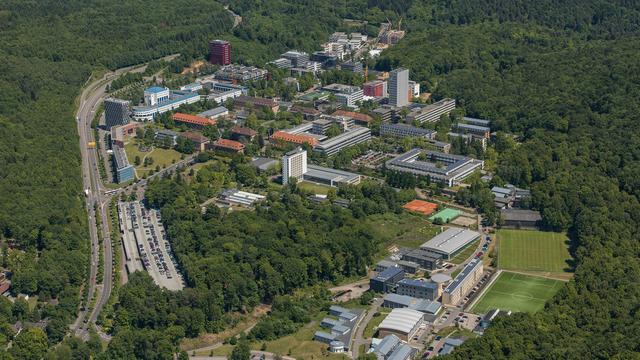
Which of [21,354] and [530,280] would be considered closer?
[21,354]

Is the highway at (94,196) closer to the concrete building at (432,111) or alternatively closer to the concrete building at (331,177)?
the concrete building at (331,177)

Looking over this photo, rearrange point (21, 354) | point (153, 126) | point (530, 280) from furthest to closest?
1. point (153, 126)
2. point (530, 280)
3. point (21, 354)

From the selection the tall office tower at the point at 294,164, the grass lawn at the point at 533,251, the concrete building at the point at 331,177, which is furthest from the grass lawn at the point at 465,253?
the tall office tower at the point at 294,164

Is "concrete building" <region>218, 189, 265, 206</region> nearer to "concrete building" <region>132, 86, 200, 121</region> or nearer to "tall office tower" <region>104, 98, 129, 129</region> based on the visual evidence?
"tall office tower" <region>104, 98, 129, 129</region>

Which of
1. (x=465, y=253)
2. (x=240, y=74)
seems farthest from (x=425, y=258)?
(x=240, y=74)

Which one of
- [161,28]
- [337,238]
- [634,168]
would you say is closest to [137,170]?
[337,238]

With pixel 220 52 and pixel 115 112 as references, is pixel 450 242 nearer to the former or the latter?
pixel 115 112

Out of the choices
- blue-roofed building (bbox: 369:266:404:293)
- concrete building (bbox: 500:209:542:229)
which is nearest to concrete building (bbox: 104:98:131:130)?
concrete building (bbox: 500:209:542:229)

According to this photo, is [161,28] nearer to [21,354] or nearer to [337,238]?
[337,238]
